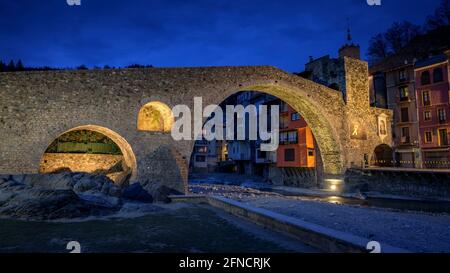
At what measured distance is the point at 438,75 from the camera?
90.9 ft

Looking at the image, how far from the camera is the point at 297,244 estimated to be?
17.8 feet

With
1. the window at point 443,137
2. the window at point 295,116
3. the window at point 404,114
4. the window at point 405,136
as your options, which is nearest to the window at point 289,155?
the window at point 295,116

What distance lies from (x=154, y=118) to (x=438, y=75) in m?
26.9

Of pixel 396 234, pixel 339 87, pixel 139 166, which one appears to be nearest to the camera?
pixel 396 234

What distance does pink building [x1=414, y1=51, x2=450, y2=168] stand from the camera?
26969 mm

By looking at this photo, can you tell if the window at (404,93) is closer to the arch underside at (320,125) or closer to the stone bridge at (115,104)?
the arch underside at (320,125)

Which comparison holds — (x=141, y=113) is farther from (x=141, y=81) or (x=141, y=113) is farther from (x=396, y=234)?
(x=396, y=234)

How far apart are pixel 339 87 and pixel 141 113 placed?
60.4 feet

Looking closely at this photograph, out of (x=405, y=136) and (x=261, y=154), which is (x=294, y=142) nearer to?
(x=261, y=154)

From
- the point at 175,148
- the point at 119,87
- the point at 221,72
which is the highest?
the point at 221,72

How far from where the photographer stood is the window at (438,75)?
2745cm

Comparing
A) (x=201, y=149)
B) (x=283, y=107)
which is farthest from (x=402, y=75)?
(x=201, y=149)
